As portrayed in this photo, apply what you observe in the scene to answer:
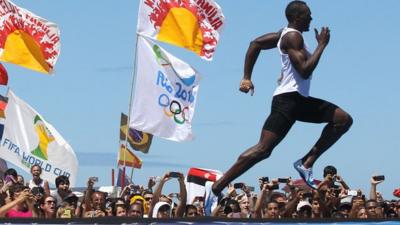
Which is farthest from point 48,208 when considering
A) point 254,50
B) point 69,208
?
point 254,50

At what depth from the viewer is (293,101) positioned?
9.62m

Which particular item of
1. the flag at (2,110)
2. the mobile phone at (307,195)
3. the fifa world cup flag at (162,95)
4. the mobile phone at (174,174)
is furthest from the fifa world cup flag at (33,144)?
the mobile phone at (174,174)

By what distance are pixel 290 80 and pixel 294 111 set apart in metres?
0.28

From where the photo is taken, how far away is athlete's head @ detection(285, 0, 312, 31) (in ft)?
31.9

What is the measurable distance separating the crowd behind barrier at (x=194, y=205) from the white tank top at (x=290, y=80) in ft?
6.88

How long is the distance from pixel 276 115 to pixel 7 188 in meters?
5.39

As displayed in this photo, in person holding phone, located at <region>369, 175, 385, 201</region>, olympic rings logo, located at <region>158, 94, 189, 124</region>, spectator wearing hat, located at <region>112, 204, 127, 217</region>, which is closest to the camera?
spectator wearing hat, located at <region>112, 204, 127, 217</region>

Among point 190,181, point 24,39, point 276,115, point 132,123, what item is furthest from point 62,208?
point 24,39

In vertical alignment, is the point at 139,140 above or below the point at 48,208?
above

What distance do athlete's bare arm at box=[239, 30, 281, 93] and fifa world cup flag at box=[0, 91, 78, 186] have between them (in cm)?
1098

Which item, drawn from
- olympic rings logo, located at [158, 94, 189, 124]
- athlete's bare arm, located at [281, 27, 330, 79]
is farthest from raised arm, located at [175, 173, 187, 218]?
olympic rings logo, located at [158, 94, 189, 124]

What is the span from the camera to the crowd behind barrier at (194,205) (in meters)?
12.0

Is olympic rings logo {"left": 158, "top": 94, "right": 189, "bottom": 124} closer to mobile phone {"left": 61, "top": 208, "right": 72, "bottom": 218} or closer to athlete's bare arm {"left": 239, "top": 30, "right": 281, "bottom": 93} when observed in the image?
mobile phone {"left": 61, "top": 208, "right": 72, "bottom": 218}

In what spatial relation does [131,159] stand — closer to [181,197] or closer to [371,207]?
[371,207]
